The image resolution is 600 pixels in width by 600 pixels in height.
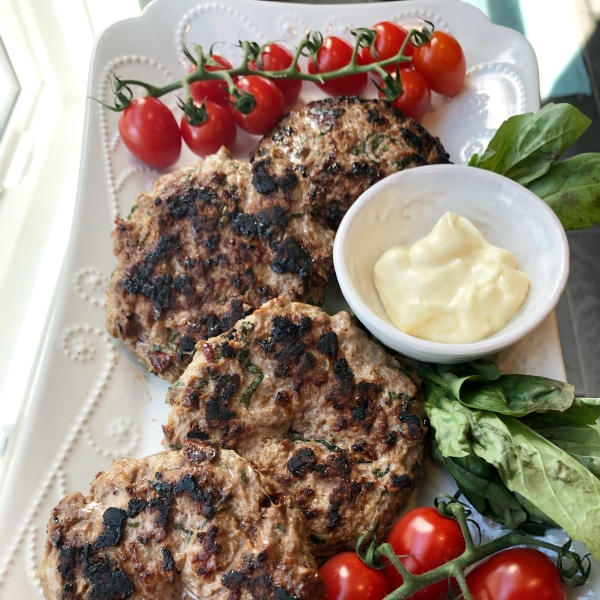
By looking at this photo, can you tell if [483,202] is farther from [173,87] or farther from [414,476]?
[173,87]

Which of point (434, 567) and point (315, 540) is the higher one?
point (315, 540)

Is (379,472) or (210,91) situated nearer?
(379,472)

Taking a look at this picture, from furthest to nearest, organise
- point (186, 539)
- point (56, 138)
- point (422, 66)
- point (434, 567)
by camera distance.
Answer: point (56, 138)
point (422, 66)
point (434, 567)
point (186, 539)

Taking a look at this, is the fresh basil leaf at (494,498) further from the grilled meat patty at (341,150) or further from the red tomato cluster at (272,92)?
the red tomato cluster at (272,92)

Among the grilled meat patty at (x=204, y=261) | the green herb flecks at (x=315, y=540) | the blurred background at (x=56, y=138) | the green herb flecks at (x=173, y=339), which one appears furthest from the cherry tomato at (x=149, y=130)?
the green herb flecks at (x=315, y=540)

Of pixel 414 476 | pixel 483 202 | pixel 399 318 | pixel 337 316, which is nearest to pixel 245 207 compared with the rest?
pixel 337 316

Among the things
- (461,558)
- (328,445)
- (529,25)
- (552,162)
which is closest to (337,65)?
(552,162)

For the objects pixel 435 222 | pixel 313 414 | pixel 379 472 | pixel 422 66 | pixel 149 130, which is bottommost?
pixel 379 472

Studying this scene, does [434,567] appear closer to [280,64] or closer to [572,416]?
[572,416]

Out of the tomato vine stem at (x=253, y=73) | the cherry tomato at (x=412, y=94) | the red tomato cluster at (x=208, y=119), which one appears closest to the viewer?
the tomato vine stem at (x=253, y=73)
